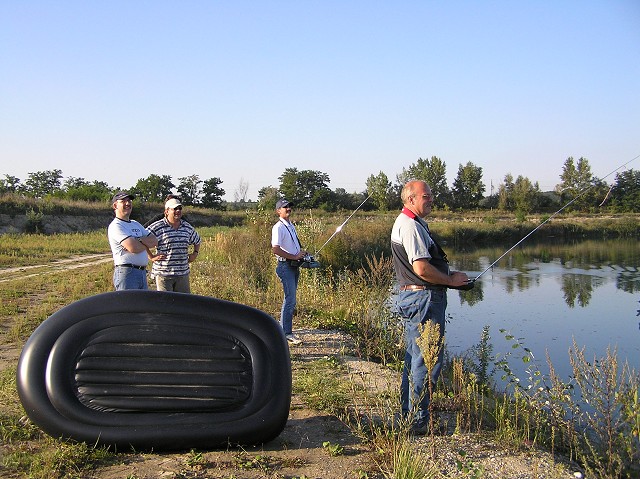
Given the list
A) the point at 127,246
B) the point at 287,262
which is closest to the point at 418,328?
the point at 127,246

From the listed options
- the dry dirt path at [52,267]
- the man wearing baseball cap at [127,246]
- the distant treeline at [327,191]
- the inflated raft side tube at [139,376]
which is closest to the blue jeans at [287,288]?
the man wearing baseball cap at [127,246]

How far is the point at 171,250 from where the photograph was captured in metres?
5.94

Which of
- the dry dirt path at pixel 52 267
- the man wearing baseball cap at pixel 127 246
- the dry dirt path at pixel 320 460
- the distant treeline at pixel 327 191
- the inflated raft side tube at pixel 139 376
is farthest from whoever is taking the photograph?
the distant treeline at pixel 327 191

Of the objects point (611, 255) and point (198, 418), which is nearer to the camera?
point (198, 418)

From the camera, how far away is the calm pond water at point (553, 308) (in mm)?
9977

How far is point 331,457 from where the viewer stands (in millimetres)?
3670

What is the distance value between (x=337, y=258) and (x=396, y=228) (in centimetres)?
1014

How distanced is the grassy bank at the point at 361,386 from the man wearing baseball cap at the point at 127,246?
4.25 feet

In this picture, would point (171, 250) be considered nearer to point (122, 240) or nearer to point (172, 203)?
point (172, 203)

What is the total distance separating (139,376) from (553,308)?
1225cm

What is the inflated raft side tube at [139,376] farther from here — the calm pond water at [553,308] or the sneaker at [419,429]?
the calm pond water at [553,308]

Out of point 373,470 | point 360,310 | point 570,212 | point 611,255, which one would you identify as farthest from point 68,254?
point 570,212

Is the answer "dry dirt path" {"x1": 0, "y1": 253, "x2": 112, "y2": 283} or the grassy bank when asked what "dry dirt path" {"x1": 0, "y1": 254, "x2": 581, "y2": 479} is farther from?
"dry dirt path" {"x1": 0, "y1": 253, "x2": 112, "y2": 283}

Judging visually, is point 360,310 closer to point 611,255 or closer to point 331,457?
point 331,457
